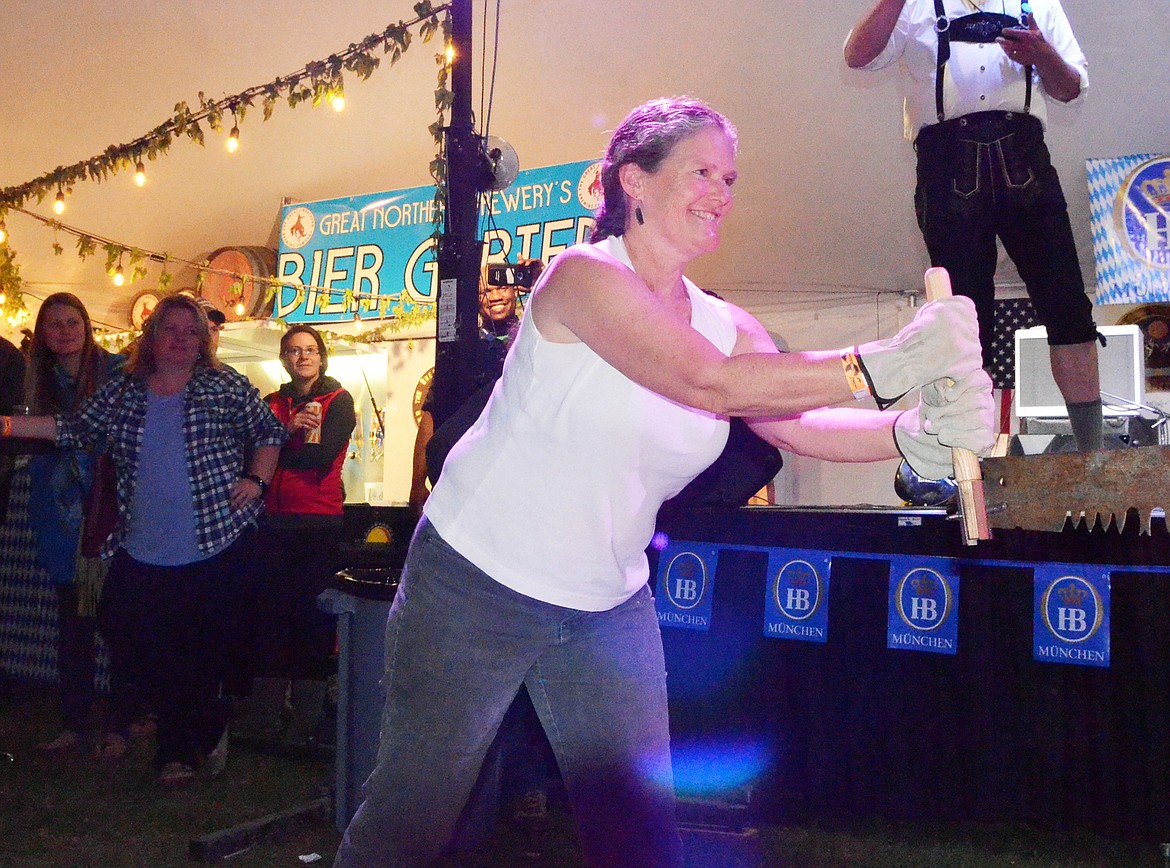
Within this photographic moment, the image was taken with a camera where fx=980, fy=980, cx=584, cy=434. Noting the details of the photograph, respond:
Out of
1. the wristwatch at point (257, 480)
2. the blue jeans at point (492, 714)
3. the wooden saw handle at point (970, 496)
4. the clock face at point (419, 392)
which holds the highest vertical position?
the clock face at point (419, 392)

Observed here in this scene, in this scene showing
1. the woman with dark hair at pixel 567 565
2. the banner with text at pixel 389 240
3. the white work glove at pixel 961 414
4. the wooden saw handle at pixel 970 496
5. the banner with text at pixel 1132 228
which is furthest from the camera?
the banner with text at pixel 389 240

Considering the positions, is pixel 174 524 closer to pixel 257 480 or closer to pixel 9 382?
pixel 257 480

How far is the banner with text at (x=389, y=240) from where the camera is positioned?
7164mm

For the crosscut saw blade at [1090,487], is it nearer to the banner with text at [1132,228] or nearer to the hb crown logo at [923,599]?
the hb crown logo at [923,599]

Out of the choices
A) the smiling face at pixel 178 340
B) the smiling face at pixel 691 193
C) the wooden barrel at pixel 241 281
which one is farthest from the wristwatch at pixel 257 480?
the wooden barrel at pixel 241 281

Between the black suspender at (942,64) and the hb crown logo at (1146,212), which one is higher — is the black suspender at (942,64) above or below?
below

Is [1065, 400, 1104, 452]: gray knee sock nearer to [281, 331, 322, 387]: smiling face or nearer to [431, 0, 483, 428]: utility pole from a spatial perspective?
[431, 0, 483, 428]: utility pole

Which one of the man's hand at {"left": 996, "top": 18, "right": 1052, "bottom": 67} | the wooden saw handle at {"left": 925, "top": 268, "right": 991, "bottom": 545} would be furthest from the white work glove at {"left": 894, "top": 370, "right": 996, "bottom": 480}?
the man's hand at {"left": 996, "top": 18, "right": 1052, "bottom": 67}

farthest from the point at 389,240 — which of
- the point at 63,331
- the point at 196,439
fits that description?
the point at 196,439

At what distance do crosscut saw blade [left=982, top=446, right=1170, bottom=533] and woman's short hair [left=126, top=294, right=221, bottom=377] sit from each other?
3599 millimetres

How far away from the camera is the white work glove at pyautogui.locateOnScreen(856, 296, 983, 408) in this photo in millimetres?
1407

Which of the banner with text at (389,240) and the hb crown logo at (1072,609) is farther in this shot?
the banner with text at (389,240)

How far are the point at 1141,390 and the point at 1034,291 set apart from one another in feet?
5.06

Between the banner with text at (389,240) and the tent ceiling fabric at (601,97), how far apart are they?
1.85 ft
